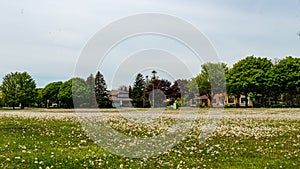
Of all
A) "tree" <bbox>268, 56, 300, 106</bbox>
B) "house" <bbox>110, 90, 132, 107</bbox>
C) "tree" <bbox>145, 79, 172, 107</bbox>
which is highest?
"tree" <bbox>268, 56, 300, 106</bbox>

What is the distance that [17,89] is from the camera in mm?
89250

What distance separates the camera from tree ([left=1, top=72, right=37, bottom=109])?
289 ft

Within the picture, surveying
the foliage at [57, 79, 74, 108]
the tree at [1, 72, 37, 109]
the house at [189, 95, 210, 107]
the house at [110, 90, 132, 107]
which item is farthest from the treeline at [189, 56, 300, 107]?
the tree at [1, 72, 37, 109]

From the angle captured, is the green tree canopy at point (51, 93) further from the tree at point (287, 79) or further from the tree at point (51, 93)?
the tree at point (287, 79)

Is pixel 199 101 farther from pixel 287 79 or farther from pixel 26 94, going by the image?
pixel 26 94

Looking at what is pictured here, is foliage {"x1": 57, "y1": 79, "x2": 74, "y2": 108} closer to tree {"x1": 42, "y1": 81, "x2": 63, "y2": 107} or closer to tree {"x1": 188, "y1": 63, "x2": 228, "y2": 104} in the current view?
tree {"x1": 42, "y1": 81, "x2": 63, "y2": 107}

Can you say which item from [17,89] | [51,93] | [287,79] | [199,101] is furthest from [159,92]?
[51,93]

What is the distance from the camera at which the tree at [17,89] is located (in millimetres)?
88062

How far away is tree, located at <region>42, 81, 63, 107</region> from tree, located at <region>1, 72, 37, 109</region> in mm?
15252

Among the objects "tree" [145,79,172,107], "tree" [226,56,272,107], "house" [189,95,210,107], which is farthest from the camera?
"tree" [226,56,272,107]

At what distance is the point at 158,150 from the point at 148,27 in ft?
28.2

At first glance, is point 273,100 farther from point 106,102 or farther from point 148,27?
point 148,27

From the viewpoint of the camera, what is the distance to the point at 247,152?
37.0 feet

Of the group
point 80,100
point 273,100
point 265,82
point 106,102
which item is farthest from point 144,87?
point 273,100
